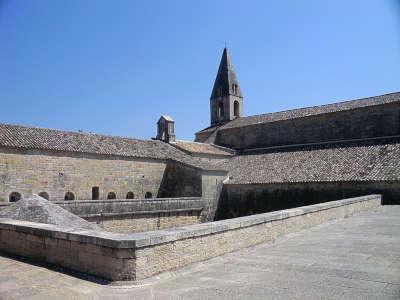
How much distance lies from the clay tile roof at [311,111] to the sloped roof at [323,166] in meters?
4.07

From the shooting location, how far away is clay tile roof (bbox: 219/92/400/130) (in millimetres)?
27358

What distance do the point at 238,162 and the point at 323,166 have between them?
7.72 metres

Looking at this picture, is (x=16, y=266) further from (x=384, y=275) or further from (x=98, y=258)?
(x=384, y=275)

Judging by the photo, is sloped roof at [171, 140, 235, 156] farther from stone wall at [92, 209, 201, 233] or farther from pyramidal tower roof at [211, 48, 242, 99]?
stone wall at [92, 209, 201, 233]

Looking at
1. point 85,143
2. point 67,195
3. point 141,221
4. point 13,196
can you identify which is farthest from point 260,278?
point 85,143

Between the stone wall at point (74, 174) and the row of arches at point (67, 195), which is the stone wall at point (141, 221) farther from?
the stone wall at point (74, 174)

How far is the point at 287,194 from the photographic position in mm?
23531

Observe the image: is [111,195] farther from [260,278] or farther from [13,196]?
[260,278]

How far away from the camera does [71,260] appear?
6410 millimetres

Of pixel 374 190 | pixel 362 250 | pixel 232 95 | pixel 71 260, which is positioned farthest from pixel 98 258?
pixel 232 95

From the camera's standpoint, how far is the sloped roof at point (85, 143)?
19.8m

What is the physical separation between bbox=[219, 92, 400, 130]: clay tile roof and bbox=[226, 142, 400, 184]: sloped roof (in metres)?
4.07

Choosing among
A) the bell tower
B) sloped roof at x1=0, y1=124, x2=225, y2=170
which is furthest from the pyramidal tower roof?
sloped roof at x1=0, y1=124, x2=225, y2=170

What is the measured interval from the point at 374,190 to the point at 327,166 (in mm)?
3814
